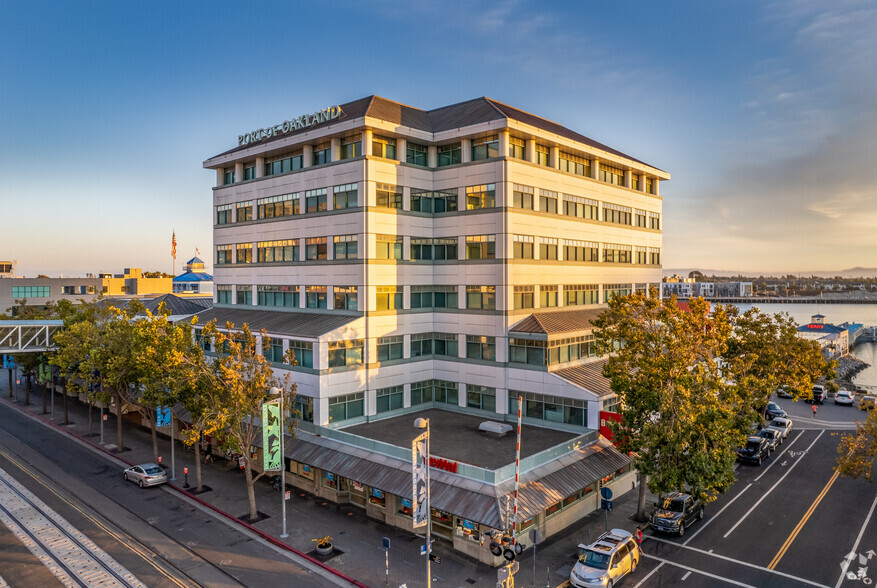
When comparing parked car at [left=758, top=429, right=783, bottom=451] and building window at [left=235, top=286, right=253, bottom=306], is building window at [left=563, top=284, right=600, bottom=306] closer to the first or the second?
parked car at [left=758, top=429, right=783, bottom=451]

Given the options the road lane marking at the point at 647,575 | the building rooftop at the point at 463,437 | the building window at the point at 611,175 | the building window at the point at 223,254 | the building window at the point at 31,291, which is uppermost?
the building window at the point at 611,175

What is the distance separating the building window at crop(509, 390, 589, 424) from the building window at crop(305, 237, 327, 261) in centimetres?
1992

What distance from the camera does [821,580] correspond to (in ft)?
86.3

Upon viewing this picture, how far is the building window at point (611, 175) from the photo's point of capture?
2131 inches

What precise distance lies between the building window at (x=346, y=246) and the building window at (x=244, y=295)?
1364 cm

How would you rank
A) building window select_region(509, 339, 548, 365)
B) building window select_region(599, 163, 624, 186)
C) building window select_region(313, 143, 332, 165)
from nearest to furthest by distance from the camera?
building window select_region(509, 339, 548, 365), building window select_region(313, 143, 332, 165), building window select_region(599, 163, 624, 186)

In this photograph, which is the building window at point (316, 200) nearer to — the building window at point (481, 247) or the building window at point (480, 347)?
the building window at point (481, 247)

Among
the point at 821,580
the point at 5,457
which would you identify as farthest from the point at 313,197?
the point at 821,580

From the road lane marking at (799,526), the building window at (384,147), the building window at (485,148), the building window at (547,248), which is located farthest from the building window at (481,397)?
the road lane marking at (799,526)

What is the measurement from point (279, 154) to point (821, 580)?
164 ft

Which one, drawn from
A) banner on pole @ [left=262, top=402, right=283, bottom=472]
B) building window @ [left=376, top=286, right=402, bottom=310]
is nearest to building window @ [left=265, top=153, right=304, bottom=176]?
building window @ [left=376, top=286, right=402, bottom=310]

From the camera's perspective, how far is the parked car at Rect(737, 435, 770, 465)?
144ft

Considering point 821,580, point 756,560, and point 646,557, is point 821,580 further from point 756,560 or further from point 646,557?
point 646,557

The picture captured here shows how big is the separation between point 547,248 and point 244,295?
1205 inches
